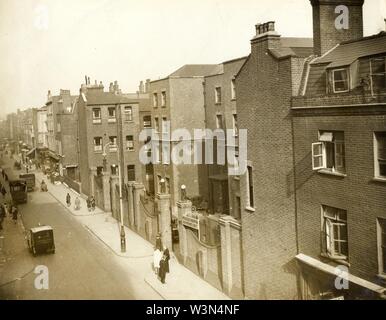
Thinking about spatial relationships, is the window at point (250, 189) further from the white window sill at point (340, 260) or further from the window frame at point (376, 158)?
the window frame at point (376, 158)

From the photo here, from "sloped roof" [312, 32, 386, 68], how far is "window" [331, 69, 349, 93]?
0.90ft

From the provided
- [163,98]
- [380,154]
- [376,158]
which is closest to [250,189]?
[376,158]

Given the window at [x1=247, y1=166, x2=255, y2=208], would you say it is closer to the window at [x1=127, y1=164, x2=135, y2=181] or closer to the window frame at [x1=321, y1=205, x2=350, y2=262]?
the window frame at [x1=321, y1=205, x2=350, y2=262]

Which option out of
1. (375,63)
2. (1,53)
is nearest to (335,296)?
(375,63)

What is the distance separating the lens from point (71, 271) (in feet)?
73.8

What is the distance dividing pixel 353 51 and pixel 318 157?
165 inches

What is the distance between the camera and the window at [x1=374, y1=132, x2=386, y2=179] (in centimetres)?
1284

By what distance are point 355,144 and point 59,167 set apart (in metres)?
50.7

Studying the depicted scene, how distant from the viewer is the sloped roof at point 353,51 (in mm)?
14594

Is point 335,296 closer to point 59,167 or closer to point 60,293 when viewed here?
point 60,293

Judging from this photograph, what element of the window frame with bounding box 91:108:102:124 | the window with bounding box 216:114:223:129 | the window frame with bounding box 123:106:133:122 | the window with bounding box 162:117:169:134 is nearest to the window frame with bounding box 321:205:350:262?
the window with bounding box 216:114:223:129

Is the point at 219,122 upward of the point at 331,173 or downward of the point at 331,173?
upward

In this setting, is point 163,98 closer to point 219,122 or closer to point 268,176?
point 219,122

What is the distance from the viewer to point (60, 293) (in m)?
19.3
